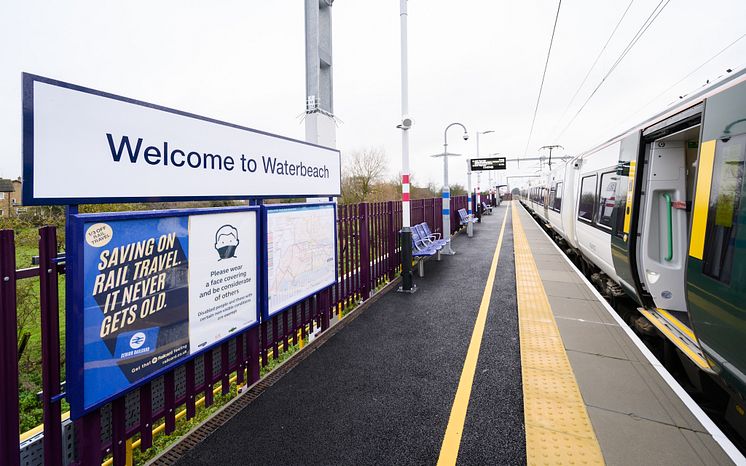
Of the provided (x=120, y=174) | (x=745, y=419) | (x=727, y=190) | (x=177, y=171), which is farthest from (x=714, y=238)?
(x=120, y=174)

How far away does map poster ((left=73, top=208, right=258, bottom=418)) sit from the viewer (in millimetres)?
2090

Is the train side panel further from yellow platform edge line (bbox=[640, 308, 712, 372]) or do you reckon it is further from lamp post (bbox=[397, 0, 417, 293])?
lamp post (bbox=[397, 0, 417, 293])

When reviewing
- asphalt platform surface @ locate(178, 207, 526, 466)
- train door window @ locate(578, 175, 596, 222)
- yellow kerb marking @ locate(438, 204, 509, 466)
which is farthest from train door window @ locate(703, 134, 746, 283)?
train door window @ locate(578, 175, 596, 222)

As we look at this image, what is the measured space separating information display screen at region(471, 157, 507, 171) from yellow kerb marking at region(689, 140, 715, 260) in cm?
2094

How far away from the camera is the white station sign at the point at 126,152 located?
1.92 m

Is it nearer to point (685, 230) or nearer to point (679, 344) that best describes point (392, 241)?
point (685, 230)

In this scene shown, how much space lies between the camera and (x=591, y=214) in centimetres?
698

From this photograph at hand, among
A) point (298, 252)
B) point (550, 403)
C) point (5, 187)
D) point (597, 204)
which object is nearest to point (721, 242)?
point (550, 403)

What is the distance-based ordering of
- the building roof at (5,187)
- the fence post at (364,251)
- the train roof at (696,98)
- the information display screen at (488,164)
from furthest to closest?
1. the information display screen at (488,164)
2. the fence post at (364,251)
3. the building roof at (5,187)
4. the train roof at (696,98)

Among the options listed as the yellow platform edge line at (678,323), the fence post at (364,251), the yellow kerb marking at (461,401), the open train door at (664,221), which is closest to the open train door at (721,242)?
the yellow platform edge line at (678,323)

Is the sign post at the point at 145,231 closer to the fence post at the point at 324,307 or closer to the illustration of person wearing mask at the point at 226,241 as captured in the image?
the illustration of person wearing mask at the point at 226,241

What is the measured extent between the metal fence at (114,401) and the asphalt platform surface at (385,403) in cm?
37

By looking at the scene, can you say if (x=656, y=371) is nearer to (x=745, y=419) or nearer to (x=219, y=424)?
(x=745, y=419)

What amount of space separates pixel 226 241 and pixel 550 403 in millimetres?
3123
